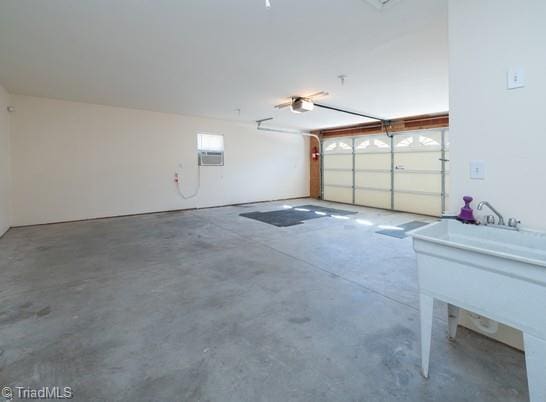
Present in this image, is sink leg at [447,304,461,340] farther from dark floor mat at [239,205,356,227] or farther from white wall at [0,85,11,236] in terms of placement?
white wall at [0,85,11,236]

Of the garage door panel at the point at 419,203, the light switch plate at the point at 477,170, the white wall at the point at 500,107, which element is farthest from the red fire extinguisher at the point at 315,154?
the light switch plate at the point at 477,170

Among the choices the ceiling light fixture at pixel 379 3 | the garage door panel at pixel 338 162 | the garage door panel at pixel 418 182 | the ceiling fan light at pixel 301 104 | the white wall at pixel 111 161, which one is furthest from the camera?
the garage door panel at pixel 338 162

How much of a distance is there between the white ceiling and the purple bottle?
1834 mm

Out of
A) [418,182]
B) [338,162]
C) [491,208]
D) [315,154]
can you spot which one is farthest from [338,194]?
[491,208]

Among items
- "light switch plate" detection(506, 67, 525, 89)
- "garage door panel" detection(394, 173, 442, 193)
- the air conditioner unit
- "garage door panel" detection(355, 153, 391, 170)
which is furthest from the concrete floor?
"garage door panel" detection(355, 153, 391, 170)

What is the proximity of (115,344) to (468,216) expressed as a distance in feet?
8.19

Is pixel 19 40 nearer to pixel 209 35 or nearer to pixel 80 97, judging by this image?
pixel 209 35

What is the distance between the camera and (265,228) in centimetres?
521

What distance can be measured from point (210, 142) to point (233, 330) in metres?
6.61

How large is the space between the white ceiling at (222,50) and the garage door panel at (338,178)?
3433mm

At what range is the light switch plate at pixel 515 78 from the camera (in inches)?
64.0

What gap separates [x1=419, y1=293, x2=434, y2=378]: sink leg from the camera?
146 cm

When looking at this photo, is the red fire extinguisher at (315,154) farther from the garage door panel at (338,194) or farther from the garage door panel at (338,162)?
the garage door panel at (338,194)

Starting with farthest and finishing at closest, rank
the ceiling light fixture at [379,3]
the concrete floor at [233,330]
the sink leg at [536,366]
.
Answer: the ceiling light fixture at [379,3]
the concrete floor at [233,330]
the sink leg at [536,366]
